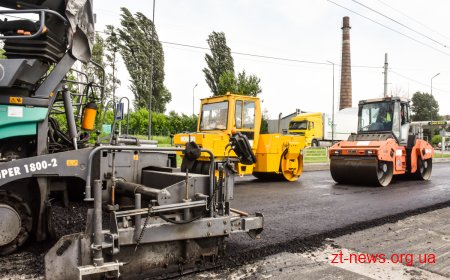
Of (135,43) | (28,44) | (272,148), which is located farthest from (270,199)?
(135,43)

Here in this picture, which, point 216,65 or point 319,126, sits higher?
point 216,65

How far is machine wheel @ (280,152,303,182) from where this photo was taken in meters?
12.3

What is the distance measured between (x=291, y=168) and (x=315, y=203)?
13.8 ft

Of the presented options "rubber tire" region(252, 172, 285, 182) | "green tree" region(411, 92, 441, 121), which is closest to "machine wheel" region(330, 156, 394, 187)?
"rubber tire" region(252, 172, 285, 182)

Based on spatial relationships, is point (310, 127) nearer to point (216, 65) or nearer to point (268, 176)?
point (216, 65)

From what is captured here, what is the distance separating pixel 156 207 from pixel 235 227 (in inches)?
37.9

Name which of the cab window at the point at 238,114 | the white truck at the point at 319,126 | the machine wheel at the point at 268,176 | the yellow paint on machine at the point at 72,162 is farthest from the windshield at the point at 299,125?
the yellow paint on machine at the point at 72,162

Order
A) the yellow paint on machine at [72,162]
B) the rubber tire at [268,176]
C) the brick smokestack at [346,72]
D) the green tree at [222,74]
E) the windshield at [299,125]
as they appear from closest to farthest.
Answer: the yellow paint on machine at [72,162] → the rubber tire at [268,176] → the windshield at [299,125] → the green tree at [222,74] → the brick smokestack at [346,72]

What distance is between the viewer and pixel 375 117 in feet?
41.2

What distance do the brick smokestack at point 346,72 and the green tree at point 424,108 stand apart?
20942 mm

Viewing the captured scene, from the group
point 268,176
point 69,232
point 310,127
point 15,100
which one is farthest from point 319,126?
point 15,100

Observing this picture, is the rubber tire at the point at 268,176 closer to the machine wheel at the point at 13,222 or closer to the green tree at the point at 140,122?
the machine wheel at the point at 13,222

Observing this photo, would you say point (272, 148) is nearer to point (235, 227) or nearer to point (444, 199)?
point (444, 199)

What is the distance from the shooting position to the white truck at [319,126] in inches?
1312
